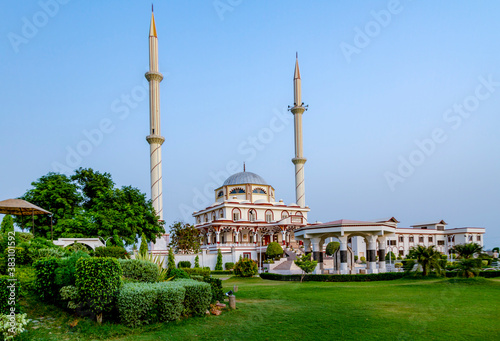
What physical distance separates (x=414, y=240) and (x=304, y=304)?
2032 inches

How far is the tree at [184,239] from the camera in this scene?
4413 cm

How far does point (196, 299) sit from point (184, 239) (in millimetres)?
32492

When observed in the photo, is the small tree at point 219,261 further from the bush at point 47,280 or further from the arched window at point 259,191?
the bush at point 47,280

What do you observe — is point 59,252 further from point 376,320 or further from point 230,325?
point 376,320

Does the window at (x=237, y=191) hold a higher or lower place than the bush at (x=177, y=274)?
higher

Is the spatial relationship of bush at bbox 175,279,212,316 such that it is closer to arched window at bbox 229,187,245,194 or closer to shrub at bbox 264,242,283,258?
shrub at bbox 264,242,283,258

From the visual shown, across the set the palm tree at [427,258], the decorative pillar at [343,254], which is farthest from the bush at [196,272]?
the palm tree at [427,258]

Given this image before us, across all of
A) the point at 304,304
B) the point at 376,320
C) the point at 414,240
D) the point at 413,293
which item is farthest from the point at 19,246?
the point at 414,240

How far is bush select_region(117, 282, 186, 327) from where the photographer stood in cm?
1093

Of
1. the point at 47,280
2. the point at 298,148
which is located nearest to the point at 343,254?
the point at 47,280

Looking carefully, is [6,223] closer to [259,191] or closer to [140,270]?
[140,270]

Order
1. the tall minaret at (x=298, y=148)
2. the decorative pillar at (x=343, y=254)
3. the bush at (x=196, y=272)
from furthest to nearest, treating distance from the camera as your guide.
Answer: the tall minaret at (x=298, y=148)
the decorative pillar at (x=343, y=254)
the bush at (x=196, y=272)

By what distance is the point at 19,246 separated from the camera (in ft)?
50.2

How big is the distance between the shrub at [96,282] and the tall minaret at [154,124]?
112ft
